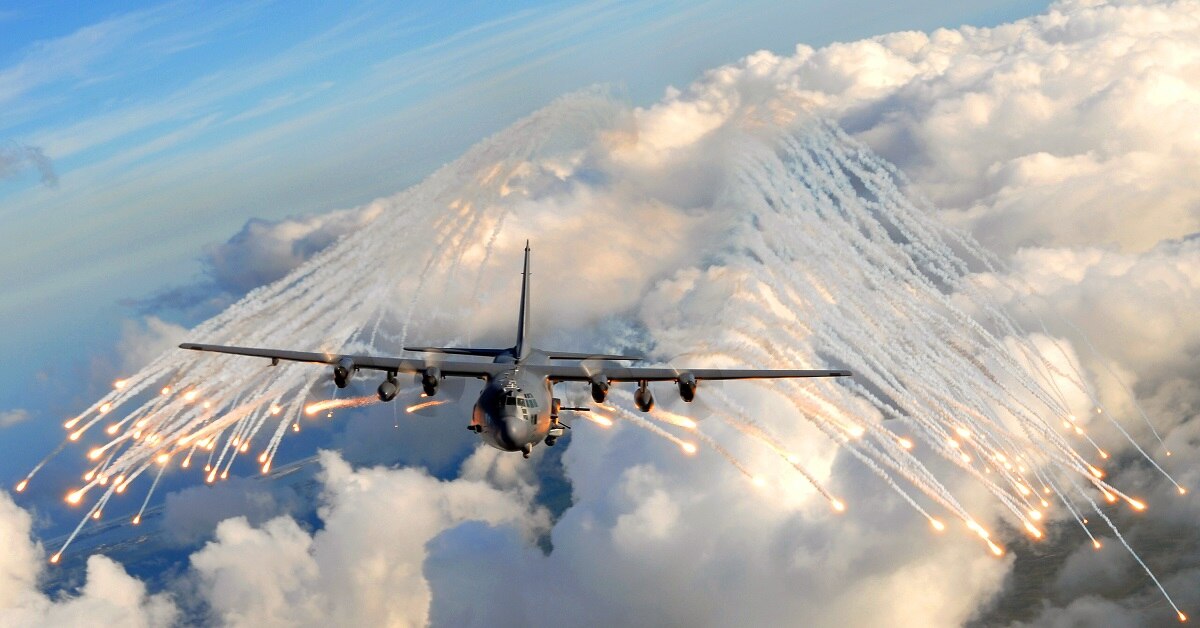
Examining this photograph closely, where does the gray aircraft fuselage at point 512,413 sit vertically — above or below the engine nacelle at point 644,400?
above

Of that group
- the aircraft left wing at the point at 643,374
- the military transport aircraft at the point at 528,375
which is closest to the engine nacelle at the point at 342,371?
the military transport aircraft at the point at 528,375

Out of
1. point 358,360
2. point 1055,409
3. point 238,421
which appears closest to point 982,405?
point 1055,409

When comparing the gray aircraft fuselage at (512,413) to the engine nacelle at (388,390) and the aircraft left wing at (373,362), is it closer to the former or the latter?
the aircraft left wing at (373,362)

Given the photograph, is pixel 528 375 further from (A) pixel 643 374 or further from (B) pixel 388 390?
(B) pixel 388 390

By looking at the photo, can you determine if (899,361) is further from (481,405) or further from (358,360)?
(358,360)

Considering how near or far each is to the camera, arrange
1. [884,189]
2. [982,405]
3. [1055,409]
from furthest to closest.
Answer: [884,189], [982,405], [1055,409]

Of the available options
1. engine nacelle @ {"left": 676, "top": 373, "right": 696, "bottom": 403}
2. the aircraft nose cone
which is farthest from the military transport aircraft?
the aircraft nose cone
